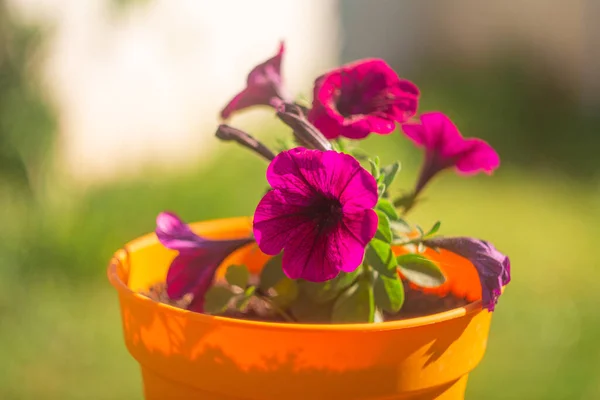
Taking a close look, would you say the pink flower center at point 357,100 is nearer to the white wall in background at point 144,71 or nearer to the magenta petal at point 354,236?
the magenta petal at point 354,236

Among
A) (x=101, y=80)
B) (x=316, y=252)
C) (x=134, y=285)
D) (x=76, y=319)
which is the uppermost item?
(x=316, y=252)

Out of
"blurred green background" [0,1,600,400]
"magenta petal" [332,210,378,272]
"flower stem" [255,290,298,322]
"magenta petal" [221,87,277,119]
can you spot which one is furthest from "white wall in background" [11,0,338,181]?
"magenta petal" [332,210,378,272]

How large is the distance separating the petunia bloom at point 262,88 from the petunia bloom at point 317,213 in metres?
0.17

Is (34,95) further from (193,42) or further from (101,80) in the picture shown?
(193,42)

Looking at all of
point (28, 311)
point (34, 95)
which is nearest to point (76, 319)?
point (28, 311)

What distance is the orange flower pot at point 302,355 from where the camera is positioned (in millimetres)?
459

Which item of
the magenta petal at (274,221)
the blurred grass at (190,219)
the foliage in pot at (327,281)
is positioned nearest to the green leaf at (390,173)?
the foliage in pot at (327,281)

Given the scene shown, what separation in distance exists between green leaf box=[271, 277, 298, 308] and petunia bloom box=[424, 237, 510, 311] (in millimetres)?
114

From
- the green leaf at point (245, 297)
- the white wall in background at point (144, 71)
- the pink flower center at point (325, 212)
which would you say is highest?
the pink flower center at point (325, 212)

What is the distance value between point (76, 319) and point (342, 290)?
3.07 ft

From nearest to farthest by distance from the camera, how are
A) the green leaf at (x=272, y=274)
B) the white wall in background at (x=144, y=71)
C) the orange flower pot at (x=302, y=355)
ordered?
the orange flower pot at (x=302, y=355), the green leaf at (x=272, y=274), the white wall in background at (x=144, y=71)

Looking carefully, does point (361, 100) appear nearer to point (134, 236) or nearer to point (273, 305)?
point (273, 305)

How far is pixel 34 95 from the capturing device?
1387 millimetres

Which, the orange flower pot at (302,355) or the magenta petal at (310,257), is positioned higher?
the magenta petal at (310,257)
